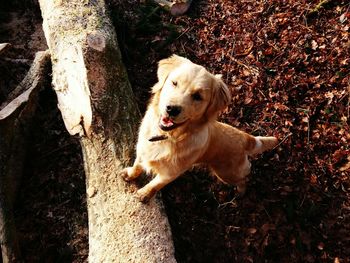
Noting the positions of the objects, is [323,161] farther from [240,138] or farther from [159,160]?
[159,160]

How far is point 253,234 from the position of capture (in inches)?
219

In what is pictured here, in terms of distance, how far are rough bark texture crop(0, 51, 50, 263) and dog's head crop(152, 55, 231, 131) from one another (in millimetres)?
2421

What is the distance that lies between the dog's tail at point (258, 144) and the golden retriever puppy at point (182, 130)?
111 millimetres

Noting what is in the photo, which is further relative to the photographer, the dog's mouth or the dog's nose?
the dog's mouth

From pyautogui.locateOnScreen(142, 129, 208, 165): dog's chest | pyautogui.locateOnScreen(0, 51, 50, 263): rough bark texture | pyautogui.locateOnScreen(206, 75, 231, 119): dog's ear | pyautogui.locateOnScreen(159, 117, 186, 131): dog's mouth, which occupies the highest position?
pyautogui.locateOnScreen(206, 75, 231, 119): dog's ear

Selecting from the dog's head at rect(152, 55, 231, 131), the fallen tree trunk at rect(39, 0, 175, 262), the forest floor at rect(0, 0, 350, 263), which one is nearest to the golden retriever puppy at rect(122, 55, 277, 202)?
the dog's head at rect(152, 55, 231, 131)

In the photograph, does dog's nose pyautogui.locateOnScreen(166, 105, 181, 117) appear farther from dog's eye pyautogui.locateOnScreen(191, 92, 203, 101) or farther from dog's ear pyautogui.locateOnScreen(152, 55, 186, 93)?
dog's ear pyautogui.locateOnScreen(152, 55, 186, 93)

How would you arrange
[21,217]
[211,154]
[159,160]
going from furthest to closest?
1. [21,217]
2. [211,154]
3. [159,160]

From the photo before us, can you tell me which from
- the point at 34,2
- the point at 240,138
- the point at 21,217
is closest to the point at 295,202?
the point at 240,138

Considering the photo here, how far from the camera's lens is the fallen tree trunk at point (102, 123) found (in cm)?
445

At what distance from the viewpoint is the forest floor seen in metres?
5.44

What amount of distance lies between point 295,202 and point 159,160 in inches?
95.3

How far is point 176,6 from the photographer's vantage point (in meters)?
7.63

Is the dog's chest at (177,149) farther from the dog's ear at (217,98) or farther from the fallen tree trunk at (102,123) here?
the fallen tree trunk at (102,123)
